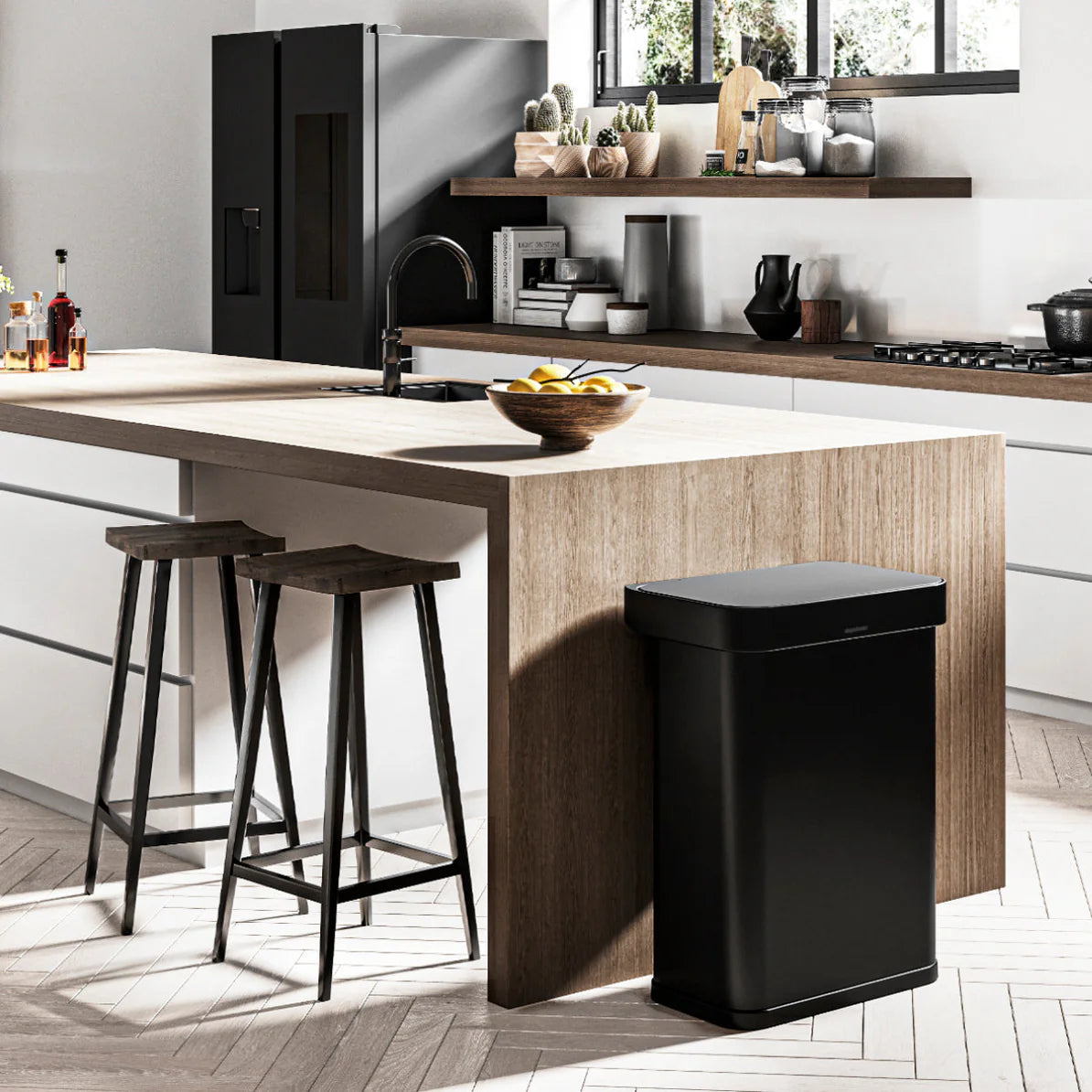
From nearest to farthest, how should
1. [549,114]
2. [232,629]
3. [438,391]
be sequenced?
[232,629]
[438,391]
[549,114]

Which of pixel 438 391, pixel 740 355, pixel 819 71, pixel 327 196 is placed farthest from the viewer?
pixel 327 196

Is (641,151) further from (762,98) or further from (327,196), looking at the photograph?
(327,196)

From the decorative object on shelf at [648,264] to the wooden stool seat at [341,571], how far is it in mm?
3655

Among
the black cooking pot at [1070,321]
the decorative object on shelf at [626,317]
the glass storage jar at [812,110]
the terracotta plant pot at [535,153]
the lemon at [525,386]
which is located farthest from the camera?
the terracotta plant pot at [535,153]

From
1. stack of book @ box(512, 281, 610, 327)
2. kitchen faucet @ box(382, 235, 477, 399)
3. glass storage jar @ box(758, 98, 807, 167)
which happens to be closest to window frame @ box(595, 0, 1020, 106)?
glass storage jar @ box(758, 98, 807, 167)

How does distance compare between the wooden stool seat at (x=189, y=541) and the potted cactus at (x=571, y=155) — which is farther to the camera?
the potted cactus at (x=571, y=155)

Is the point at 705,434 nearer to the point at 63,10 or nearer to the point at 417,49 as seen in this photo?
the point at 417,49

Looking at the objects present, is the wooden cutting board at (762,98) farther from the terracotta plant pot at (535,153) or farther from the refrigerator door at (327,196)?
the refrigerator door at (327,196)

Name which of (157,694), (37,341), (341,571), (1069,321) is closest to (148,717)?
(157,694)

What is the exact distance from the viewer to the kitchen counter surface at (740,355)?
5.07 m

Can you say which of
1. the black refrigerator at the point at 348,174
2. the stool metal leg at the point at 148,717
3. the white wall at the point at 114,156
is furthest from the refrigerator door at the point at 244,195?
the stool metal leg at the point at 148,717

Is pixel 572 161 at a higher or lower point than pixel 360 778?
higher

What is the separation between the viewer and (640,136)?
6.91 metres

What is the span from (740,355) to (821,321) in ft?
1.80
